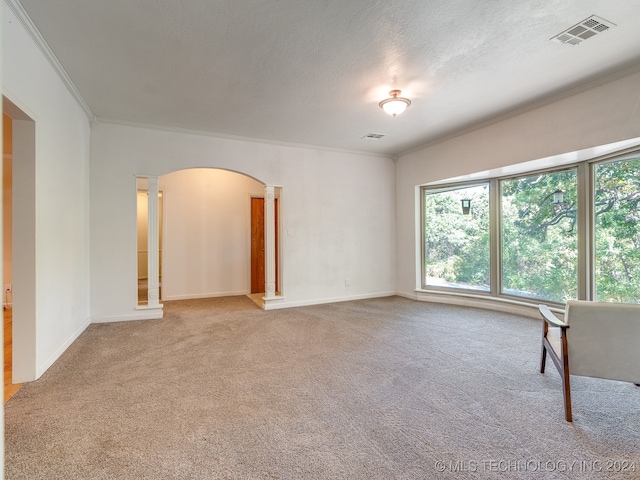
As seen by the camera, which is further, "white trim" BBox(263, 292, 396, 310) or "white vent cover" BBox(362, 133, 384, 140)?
"white trim" BBox(263, 292, 396, 310)

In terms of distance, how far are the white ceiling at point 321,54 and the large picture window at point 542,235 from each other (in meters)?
1.22

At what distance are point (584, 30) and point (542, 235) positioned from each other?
2763 millimetres

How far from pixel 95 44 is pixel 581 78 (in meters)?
4.68

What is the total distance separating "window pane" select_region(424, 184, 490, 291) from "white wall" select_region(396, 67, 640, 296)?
0.31m

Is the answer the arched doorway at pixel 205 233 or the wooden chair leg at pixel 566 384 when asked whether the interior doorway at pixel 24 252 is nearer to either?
the arched doorway at pixel 205 233

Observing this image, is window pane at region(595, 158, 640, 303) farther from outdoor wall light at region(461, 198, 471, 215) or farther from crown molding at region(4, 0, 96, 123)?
crown molding at region(4, 0, 96, 123)

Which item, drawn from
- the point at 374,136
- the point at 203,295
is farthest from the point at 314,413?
the point at 203,295

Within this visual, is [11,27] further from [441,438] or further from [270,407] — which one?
[441,438]

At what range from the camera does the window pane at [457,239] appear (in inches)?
214

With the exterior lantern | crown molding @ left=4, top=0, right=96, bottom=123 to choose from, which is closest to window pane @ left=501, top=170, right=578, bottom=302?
the exterior lantern

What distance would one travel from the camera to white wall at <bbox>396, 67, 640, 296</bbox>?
11.1 feet

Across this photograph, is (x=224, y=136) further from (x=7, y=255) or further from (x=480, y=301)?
(x=480, y=301)

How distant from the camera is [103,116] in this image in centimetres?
441

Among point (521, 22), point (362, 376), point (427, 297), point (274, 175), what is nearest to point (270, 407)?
point (362, 376)
